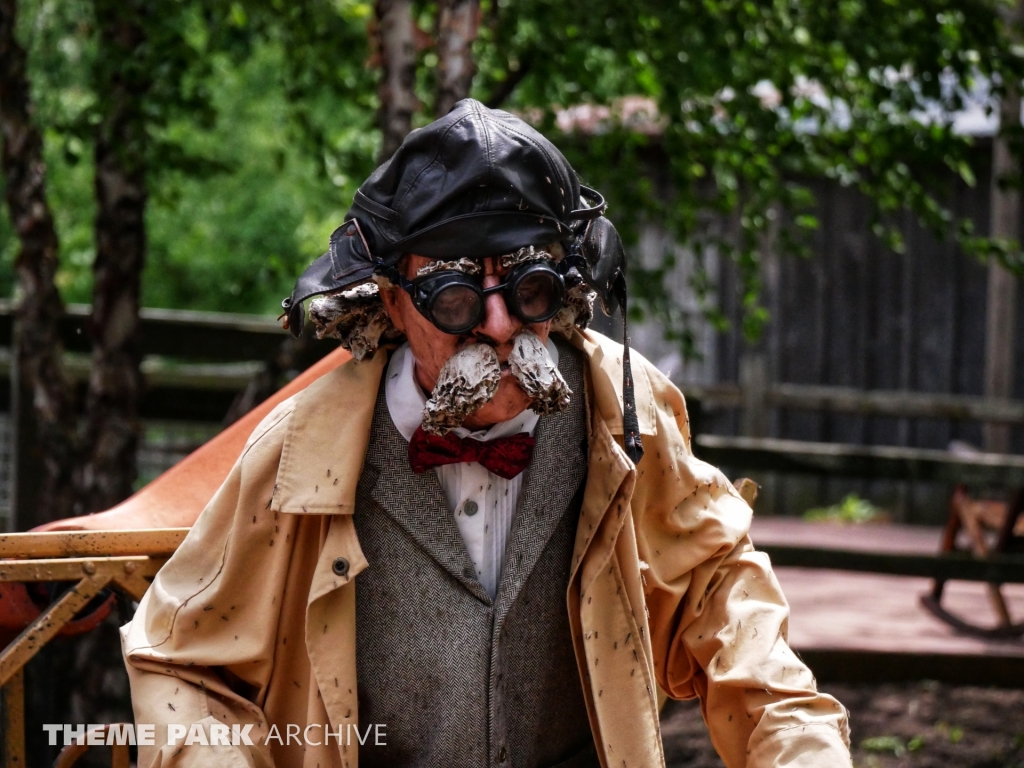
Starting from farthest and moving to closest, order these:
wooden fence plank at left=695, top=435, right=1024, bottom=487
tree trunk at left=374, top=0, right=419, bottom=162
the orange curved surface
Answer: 1. wooden fence plank at left=695, top=435, right=1024, bottom=487
2. tree trunk at left=374, top=0, right=419, bottom=162
3. the orange curved surface

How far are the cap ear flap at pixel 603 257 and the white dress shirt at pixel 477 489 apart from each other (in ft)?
0.45

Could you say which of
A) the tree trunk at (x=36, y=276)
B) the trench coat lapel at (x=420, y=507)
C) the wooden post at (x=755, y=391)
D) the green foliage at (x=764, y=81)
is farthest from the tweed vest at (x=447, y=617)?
the wooden post at (x=755, y=391)

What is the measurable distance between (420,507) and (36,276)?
9.09 feet

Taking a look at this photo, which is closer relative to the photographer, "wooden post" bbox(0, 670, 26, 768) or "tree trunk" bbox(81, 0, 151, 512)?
"wooden post" bbox(0, 670, 26, 768)

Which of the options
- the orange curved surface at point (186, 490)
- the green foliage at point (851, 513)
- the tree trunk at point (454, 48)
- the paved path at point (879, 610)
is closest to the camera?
the orange curved surface at point (186, 490)

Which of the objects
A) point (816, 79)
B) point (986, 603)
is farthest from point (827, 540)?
point (816, 79)

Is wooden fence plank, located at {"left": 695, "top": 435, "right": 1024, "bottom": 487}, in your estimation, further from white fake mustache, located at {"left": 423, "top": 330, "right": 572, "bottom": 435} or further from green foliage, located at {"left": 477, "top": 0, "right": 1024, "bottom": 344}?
white fake mustache, located at {"left": 423, "top": 330, "right": 572, "bottom": 435}

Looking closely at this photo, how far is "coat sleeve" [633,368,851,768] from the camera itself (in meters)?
1.92

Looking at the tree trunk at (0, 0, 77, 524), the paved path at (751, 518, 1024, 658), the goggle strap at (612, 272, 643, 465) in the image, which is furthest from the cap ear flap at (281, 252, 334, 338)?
the paved path at (751, 518, 1024, 658)

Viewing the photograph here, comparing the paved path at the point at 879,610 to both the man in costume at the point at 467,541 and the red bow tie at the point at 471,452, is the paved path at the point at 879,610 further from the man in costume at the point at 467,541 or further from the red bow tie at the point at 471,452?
the red bow tie at the point at 471,452

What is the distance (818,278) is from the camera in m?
10.3

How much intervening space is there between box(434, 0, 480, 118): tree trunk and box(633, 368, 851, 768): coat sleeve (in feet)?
5.49

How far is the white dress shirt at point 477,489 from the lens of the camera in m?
2.06

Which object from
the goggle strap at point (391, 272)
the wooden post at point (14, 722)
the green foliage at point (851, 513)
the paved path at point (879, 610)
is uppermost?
the goggle strap at point (391, 272)
